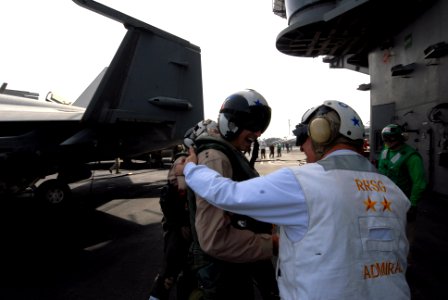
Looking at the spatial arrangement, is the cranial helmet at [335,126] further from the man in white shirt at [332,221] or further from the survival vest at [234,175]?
the survival vest at [234,175]

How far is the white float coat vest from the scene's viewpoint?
1.24m

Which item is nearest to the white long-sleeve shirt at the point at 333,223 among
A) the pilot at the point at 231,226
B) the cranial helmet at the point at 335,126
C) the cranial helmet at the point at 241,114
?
the cranial helmet at the point at 335,126

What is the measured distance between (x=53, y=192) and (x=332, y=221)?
27.6ft

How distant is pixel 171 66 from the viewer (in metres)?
9.05

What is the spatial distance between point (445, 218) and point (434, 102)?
11.6ft

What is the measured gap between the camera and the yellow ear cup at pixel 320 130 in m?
1.54

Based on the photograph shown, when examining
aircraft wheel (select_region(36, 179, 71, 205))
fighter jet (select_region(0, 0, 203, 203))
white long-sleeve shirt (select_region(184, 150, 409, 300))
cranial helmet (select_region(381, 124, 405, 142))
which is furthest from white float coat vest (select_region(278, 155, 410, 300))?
aircraft wheel (select_region(36, 179, 71, 205))

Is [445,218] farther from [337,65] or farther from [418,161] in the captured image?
[337,65]

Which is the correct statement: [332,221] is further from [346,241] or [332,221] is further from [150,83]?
[150,83]

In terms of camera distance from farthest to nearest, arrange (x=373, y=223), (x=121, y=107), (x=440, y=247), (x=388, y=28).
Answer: (x=388, y=28)
(x=121, y=107)
(x=440, y=247)
(x=373, y=223)

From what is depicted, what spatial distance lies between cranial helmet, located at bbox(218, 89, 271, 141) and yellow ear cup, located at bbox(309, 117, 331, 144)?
1.75ft

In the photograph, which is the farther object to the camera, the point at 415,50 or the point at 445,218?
the point at 415,50

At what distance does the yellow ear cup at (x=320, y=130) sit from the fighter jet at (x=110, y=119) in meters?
6.99

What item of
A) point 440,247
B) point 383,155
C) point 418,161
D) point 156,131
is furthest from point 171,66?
point 440,247
